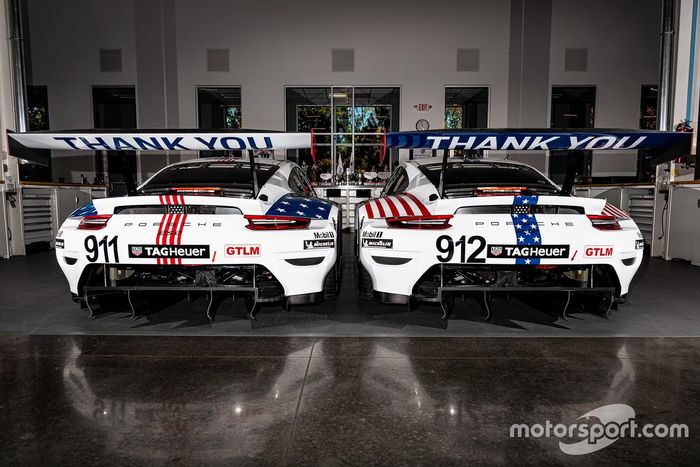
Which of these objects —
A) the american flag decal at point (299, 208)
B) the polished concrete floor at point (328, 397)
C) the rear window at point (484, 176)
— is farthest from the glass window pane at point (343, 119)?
the polished concrete floor at point (328, 397)

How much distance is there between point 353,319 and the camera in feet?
11.4

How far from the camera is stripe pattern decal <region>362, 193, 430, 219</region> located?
3010 millimetres

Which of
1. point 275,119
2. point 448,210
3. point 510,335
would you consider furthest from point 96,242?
point 275,119

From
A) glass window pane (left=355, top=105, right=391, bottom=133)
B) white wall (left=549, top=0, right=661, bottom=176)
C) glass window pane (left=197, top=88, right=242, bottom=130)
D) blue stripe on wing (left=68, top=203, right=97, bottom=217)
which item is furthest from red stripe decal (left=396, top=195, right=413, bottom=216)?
white wall (left=549, top=0, right=661, bottom=176)

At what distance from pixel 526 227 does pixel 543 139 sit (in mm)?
593

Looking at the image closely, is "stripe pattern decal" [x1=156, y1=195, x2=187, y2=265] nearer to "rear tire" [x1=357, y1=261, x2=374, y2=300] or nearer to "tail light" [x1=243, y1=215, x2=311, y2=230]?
"tail light" [x1=243, y1=215, x2=311, y2=230]

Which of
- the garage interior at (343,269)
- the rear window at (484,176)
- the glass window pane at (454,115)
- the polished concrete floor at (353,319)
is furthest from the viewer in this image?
the glass window pane at (454,115)

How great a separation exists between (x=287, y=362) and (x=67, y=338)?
5.07 feet

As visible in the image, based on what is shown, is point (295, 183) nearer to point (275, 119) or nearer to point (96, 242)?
point (96, 242)

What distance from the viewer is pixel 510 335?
9.99ft

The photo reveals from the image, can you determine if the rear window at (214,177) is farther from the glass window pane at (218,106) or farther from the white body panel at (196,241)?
the glass window pane at (218,106)

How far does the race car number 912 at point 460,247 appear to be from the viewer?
2830 millimetres

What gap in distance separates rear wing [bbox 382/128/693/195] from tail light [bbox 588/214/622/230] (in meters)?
0.47

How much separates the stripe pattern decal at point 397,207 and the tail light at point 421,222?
0.04 m
